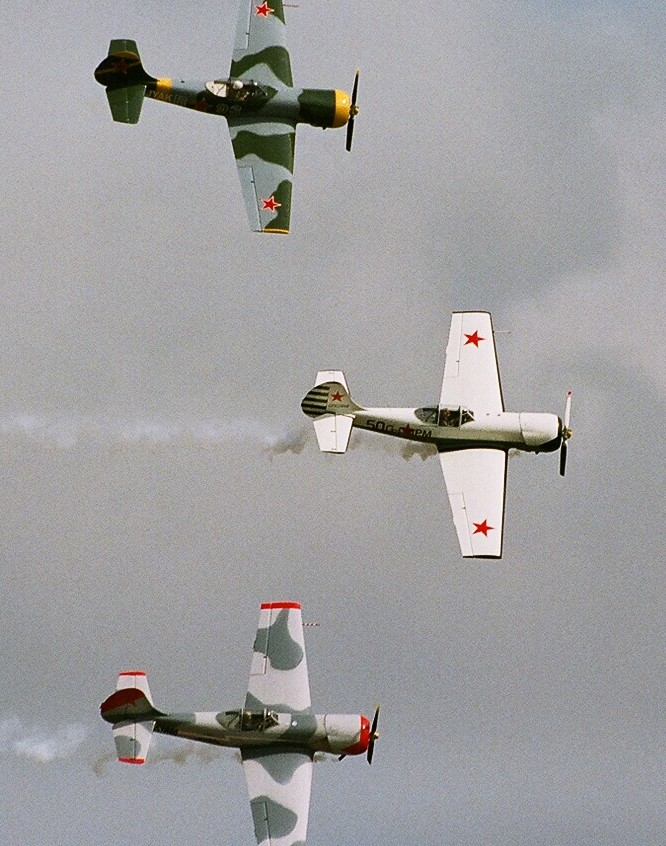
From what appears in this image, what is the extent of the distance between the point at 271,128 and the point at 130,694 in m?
17.5

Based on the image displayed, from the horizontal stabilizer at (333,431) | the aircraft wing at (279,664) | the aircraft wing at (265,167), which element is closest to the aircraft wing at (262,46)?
the aircraft wing at (265,167)

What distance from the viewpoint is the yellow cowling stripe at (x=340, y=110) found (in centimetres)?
8994

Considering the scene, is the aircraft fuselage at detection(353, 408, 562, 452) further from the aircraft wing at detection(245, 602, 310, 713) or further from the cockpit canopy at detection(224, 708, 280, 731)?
the cockpit canopy at detection(224, 708, 280, 731)

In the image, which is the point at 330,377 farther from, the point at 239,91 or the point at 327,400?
the point at 239,91

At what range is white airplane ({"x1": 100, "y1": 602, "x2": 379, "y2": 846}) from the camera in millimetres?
84312

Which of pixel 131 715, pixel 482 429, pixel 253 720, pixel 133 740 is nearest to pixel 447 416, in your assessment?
pixel 482 429

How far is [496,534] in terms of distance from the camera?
84.9 metres

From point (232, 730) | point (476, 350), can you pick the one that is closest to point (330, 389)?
point (476, 350)

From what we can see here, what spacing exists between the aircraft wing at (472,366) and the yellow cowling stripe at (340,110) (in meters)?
6.76

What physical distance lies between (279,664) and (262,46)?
1910 centimetres

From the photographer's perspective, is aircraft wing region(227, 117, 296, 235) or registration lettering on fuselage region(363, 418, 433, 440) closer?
aircraft wing region(227, 117, 296, 235)

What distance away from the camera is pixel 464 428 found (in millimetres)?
87125

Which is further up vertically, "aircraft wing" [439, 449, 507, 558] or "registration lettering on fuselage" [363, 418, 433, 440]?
"registration lettering on fuselage" [363, 418, 433, 440]

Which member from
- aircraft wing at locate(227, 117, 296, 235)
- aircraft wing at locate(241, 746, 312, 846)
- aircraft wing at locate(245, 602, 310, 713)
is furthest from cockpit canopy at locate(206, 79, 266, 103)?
aircraft wing at locate(241, 746, 312, 846)
